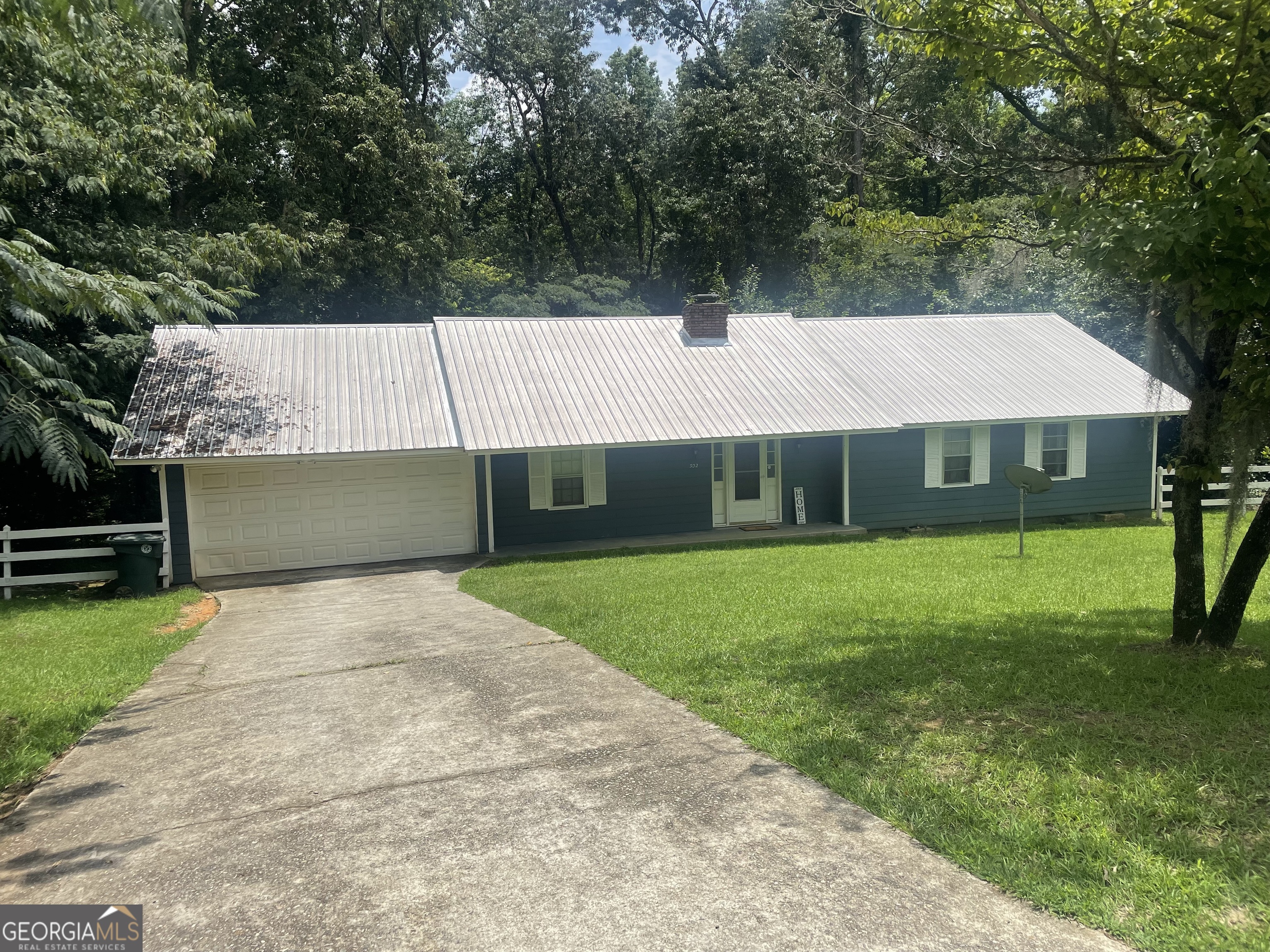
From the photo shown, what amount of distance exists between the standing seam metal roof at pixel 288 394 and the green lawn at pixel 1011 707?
14.3ft

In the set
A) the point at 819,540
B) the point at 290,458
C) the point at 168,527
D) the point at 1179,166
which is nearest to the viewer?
the point at 1179,166

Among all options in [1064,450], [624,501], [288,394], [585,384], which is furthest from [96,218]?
[1064,450]

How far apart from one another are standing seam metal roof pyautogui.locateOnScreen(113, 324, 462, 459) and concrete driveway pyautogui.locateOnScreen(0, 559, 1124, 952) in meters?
7.70

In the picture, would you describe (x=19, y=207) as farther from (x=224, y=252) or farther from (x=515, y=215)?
(x=515, y=215)

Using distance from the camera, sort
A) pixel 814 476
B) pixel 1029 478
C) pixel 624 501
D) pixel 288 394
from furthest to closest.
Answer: pixel 814 476, pixel 624 501, pixel 288 394, pixel 1029 478

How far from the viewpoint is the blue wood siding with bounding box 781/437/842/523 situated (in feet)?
59.3

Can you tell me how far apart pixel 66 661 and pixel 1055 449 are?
17913 mm

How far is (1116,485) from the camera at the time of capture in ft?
63.9

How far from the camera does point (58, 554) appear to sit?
42.8ft

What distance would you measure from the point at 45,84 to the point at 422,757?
1460 centimetres

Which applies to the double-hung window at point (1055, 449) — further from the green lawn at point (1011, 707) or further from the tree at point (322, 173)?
the tree at point (322, 173)

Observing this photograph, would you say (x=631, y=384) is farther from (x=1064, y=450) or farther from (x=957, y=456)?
(x=1064, y=450)

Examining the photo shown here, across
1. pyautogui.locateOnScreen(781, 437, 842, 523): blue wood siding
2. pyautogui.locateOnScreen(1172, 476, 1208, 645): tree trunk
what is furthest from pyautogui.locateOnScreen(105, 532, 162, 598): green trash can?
pyautogui.locateOnScreen(1172, 476, 1208, 645): tree trunk

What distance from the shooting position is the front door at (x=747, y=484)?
1781 cm
